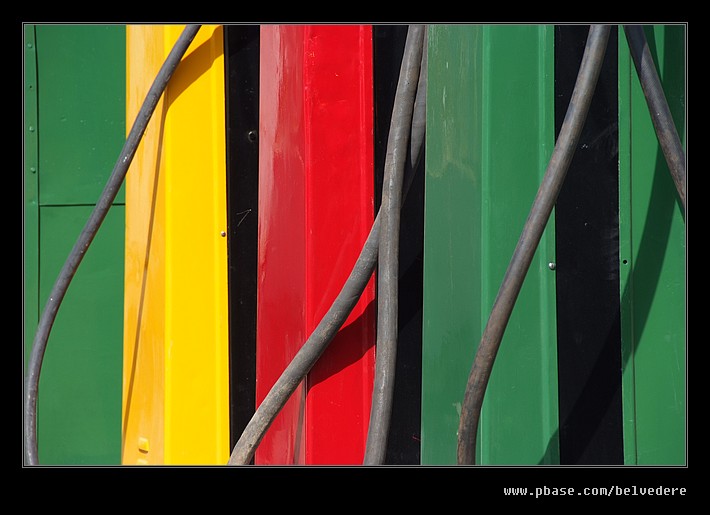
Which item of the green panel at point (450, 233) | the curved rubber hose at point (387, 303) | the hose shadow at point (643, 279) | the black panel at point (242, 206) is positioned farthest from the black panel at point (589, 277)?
the black panel at point (242, 206)

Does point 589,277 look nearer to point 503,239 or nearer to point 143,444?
point 503,239

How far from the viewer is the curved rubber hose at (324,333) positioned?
107 centimetres

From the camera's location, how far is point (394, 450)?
121 centimetres

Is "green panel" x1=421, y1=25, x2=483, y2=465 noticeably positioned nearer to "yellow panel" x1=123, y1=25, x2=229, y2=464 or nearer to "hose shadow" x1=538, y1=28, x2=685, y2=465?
"hose shadow" x1=538, y1=28, x2=685, y2=465

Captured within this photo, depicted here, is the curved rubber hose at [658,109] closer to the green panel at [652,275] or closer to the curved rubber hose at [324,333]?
the green panel at [652,275]

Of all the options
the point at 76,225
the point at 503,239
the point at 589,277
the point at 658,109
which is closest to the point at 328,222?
the point at 503,239

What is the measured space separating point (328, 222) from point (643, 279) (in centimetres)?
42

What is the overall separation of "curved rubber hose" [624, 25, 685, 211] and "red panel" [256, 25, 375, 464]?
39 centimetres

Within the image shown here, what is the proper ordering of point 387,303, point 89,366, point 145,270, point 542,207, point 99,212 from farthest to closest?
point 89,366
point 145,270
point 99,212
point 387,303
point 542,207

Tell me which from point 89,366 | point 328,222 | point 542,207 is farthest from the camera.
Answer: point 89,366

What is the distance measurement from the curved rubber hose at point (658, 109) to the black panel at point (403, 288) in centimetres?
39

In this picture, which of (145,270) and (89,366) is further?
(89,366)

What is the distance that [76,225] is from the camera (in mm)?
2010

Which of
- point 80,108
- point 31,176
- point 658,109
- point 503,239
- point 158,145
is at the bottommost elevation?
point 503,239
